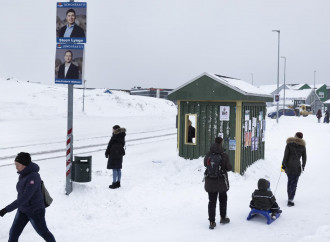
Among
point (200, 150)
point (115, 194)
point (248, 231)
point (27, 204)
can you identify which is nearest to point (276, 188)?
point (200, 150)

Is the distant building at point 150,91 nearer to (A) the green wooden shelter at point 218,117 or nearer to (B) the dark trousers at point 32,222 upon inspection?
(A) the green wooden shelter at point 218,117

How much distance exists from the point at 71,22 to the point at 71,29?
172mm

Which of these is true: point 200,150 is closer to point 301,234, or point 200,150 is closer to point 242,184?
point 242,184

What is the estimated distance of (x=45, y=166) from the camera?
43.5 ft

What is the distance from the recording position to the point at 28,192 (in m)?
5.39

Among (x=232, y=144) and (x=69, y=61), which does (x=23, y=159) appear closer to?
(x=69, y=61)

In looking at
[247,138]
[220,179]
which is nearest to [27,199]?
[220,179]

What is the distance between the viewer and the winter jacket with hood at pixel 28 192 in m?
5.39

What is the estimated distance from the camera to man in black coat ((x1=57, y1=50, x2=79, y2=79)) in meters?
9.30

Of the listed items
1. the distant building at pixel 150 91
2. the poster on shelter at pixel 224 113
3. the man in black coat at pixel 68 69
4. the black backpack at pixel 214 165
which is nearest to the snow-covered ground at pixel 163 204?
the black backpack at pixel 214 165

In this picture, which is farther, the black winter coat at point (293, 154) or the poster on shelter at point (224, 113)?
the poster on shelter at point (224, 113)

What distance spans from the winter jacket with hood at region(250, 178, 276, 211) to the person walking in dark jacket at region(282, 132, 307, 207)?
138 centimetres

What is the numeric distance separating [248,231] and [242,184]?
13.2ft

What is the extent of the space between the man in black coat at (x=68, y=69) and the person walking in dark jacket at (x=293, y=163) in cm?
563
